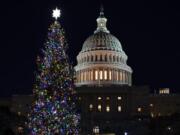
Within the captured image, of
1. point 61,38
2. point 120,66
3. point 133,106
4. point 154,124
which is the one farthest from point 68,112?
point 120,66

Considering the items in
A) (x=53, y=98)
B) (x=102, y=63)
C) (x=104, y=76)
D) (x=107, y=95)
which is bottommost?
(x=53, y=98)

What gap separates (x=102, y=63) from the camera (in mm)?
118750

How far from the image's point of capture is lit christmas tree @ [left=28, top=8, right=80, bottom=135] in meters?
38.6

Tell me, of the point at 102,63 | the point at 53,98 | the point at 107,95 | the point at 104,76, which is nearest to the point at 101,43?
the point at 102,63

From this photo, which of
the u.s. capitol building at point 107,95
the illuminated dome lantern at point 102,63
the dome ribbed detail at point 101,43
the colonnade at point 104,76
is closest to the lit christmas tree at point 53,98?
the u.s. capitol building at point 107,95

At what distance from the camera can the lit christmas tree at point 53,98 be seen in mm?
38625

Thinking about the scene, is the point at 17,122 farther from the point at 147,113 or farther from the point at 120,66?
the point at 120,66

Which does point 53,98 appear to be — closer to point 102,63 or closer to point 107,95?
point 107,95

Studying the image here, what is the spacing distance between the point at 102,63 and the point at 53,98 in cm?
8010

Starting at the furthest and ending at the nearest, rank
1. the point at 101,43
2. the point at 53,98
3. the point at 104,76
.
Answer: the point at 101,43 → the point at 104,76 → the point at 53,98

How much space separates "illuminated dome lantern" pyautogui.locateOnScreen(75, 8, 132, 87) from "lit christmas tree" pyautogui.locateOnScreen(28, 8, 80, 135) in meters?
74.5

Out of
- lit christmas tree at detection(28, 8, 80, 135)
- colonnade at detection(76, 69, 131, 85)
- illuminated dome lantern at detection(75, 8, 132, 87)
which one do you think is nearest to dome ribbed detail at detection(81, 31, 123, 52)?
illuminated dome lantern at detection(75, 8, 132, 87)

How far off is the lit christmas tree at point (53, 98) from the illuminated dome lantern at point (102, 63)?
244ft

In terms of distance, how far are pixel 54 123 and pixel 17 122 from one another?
29141 mm
